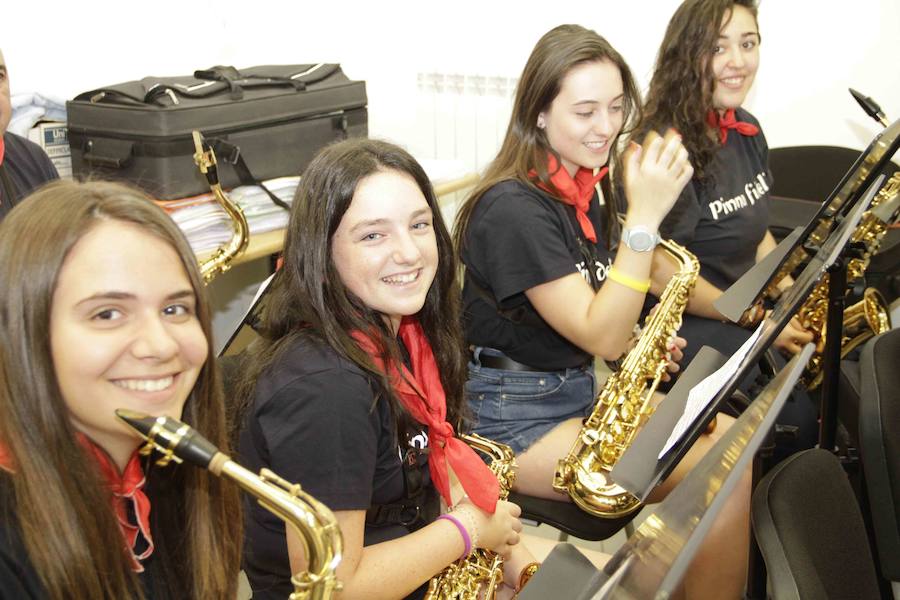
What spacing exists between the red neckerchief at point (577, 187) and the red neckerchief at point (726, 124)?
0.62 metres

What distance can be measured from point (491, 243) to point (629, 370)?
51cm

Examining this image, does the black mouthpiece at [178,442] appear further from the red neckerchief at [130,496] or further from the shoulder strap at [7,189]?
the shoulder strap at [7,189]

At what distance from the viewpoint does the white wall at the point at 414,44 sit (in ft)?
9.37

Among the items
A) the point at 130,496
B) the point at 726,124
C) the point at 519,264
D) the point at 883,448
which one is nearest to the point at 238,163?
the point at 519,264

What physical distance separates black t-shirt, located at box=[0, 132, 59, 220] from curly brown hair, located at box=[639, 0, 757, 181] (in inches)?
66.1

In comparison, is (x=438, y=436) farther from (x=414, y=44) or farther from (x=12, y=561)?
(x=414, y=44)

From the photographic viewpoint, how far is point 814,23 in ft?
10.6

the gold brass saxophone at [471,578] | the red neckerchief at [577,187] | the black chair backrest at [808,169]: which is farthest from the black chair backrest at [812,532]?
the black chair backrest at [808,169]

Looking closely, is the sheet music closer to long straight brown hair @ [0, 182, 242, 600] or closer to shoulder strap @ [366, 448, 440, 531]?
shoulder strap @ [366, 448, 440, 531]

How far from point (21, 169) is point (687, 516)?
1.98 metres

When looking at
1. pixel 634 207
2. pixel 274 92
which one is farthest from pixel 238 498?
pixel 274 92

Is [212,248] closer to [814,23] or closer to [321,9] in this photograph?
[321,9]

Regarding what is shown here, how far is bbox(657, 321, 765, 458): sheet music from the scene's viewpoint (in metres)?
1.26

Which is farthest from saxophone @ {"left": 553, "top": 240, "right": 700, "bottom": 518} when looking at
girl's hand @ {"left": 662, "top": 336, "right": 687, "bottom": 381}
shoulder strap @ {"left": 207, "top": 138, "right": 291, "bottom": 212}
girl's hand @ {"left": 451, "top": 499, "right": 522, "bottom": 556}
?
shoulder strap @ {"left": 207, "top": 138, "right": 291, "bottom": 212}
